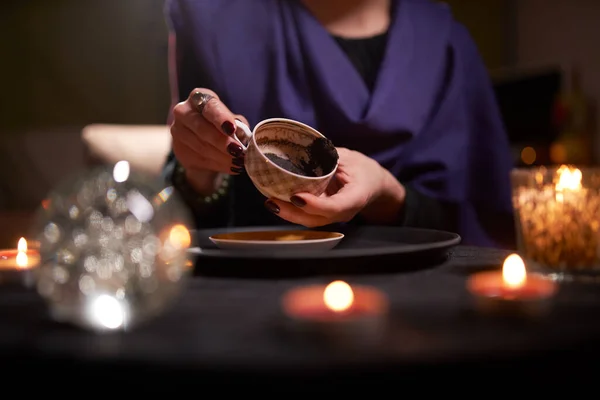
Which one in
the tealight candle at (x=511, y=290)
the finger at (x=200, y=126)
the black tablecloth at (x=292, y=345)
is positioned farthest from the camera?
the finger at (x=200, y=126)

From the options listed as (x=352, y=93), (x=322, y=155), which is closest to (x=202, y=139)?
(x=322, y=155)

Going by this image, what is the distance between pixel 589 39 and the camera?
2.28 meters

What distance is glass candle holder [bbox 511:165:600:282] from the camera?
57cm

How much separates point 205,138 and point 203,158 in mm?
141

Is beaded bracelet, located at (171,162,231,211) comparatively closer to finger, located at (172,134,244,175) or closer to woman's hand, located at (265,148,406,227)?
finger, located at (172,134,244,175)

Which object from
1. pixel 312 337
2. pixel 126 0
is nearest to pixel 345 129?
pixel 312 337

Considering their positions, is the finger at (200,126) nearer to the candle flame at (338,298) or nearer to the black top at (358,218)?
the black top at (358,218)

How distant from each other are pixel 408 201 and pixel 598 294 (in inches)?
29.4

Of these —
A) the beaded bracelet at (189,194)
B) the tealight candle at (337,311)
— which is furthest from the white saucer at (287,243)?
the beaded bracelet at (189,194)

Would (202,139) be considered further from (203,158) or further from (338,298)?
(338,298)

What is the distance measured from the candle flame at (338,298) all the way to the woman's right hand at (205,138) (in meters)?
0.32

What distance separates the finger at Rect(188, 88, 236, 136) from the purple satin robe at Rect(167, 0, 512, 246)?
60 cm

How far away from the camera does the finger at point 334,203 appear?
0.66 metres

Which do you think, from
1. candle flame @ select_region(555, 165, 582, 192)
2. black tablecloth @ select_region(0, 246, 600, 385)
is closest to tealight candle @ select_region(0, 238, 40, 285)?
black tablecloth @ select_region(0, 246, 600, 385)
